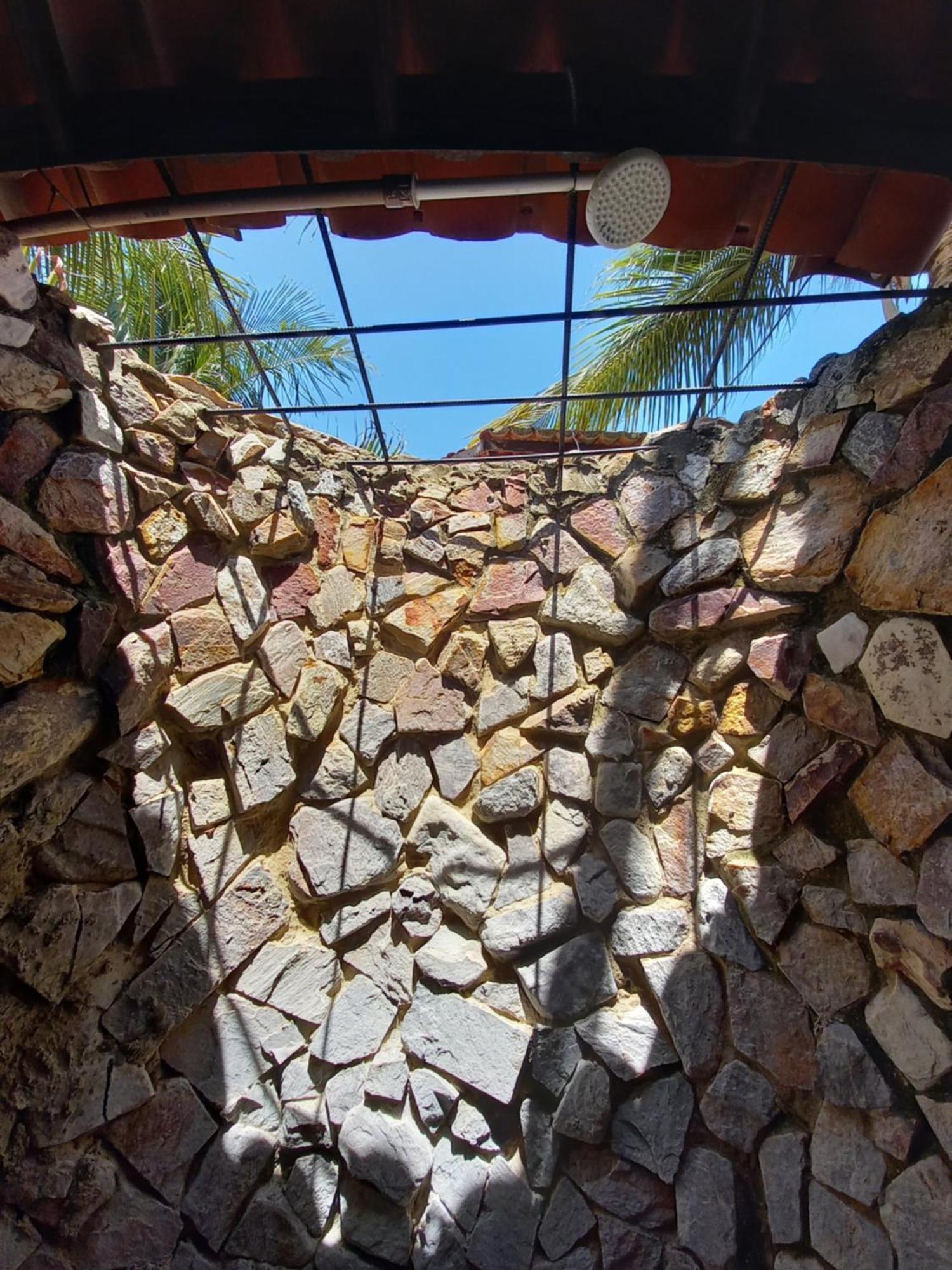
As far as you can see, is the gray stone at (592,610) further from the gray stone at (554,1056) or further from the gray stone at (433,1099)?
the gray stone at (433,1099)

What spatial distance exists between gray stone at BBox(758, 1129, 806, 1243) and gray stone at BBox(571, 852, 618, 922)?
2.17ft

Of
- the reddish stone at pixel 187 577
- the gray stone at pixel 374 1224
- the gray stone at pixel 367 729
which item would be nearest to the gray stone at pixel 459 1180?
the gray stone at pixel 374 1224

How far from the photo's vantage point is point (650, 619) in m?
2.38

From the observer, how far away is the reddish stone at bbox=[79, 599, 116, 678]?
6.18 feet

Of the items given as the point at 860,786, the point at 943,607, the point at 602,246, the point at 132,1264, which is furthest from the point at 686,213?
the point at 132,1264

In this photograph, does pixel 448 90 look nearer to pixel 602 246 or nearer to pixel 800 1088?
pixel 602 246

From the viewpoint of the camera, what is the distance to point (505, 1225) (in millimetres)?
1834

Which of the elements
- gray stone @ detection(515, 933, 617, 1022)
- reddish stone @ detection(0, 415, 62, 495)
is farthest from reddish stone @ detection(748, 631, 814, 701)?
reddish stone @ detection(0, 415, 62, 495)

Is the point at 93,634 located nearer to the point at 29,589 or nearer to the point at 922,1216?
the point at 29,589

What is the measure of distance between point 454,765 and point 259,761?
630 mm

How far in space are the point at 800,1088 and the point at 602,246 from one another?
2018 mm

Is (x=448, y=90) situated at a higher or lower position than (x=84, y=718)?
higher

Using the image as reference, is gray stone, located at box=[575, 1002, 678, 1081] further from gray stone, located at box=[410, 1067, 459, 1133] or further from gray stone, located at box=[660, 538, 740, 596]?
gray stone, located at box=[660, 538, 740, 596]

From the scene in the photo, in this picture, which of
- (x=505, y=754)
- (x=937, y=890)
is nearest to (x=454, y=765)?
(x=505, y=754)
